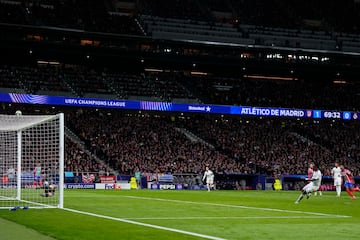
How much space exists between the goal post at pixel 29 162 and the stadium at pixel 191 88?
13.4 meters

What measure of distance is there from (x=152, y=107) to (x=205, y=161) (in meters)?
7.65

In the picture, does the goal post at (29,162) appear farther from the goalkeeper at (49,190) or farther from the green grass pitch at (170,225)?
the green grass pitch at (170,225)

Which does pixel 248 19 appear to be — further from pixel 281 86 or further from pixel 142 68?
pixel 142 68

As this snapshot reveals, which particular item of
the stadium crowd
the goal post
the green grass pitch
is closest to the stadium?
the stadium crowd

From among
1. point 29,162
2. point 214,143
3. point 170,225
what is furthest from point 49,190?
point 214,143

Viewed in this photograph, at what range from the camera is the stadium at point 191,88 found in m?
54.5

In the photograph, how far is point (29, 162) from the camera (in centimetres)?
3709

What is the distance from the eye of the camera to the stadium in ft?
179

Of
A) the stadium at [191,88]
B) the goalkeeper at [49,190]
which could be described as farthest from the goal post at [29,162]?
the stadium at [191,88]

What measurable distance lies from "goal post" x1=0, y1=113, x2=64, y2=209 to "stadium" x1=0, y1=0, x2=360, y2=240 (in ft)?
43.8

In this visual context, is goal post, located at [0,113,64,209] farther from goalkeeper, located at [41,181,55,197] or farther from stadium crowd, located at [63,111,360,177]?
stadium crowd, located at [63,111,360,177]

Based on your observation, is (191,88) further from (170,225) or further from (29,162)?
(170,225)

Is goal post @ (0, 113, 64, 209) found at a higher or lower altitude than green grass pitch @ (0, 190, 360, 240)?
higher

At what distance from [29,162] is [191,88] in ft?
104
